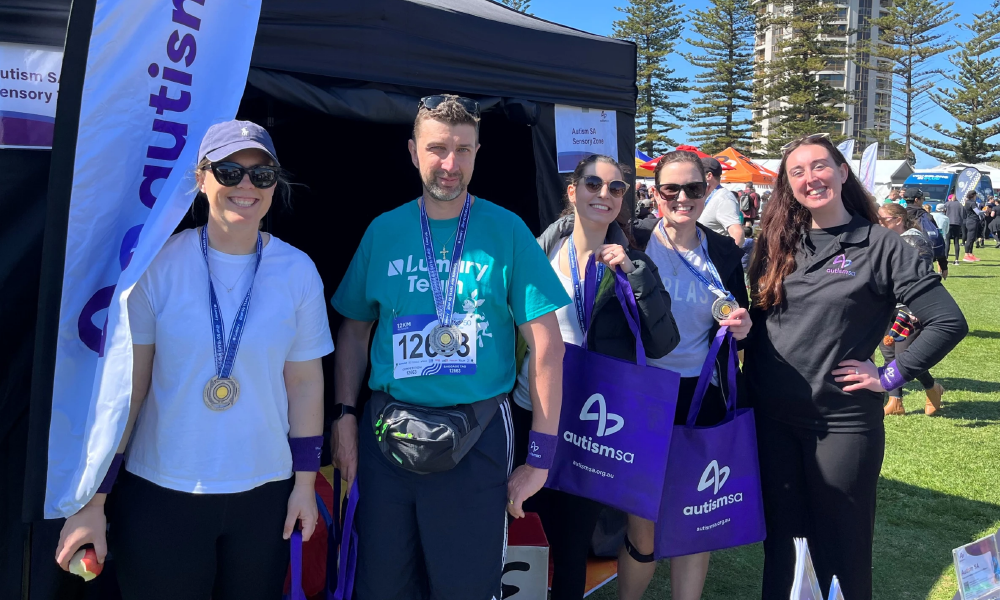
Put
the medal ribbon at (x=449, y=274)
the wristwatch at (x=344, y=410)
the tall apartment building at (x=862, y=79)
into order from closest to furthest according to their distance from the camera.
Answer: the medal ribbon at (x=449, y=274) < the wristwatch at (x=344, y=410) < the tall apartment building at (x=862, y=79)

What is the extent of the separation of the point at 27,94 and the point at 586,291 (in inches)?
67.6

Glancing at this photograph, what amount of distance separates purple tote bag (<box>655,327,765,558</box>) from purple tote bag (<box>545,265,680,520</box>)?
13cm

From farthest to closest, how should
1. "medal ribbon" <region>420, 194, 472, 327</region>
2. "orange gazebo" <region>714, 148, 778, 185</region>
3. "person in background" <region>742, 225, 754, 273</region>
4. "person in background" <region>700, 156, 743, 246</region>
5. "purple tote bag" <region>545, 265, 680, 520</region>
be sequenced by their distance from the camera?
"orange gazebo" <region>714, 148, 778, 185</region> < "person in background" <region>700, 156, 743, 246</region> < "person in background" <region>742, 225, 754, 273</region> < "purple tote bag" <region>545, 265, 680, 520</region> < "medal ribbon" <region>420, 194, 472, 327</region>

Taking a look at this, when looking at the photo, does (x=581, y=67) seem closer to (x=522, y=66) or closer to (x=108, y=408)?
(x=522, y=66)

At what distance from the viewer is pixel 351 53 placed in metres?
2.51

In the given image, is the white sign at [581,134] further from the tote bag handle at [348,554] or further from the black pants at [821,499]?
the tote bag handle at [348,554]

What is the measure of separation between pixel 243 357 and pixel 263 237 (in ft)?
1.09

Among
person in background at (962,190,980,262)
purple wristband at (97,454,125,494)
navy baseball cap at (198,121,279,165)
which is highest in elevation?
person in background at (962,190,980,262)

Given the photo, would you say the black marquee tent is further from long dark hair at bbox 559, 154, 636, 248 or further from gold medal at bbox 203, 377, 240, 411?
long dark hair at bbox 559, 154, 636, 248

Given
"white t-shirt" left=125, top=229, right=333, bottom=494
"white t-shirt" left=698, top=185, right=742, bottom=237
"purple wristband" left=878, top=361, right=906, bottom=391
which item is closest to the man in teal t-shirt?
"white t-shirt" left=125, top=229, right=333, bottom=494

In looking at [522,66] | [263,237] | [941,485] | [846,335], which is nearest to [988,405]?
[941,485]

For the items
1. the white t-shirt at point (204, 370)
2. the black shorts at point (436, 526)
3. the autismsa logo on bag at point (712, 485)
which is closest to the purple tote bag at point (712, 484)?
the autismsa logo on bag at point (712, 485)

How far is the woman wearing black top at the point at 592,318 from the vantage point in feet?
7.36

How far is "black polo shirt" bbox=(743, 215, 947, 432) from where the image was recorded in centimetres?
220
